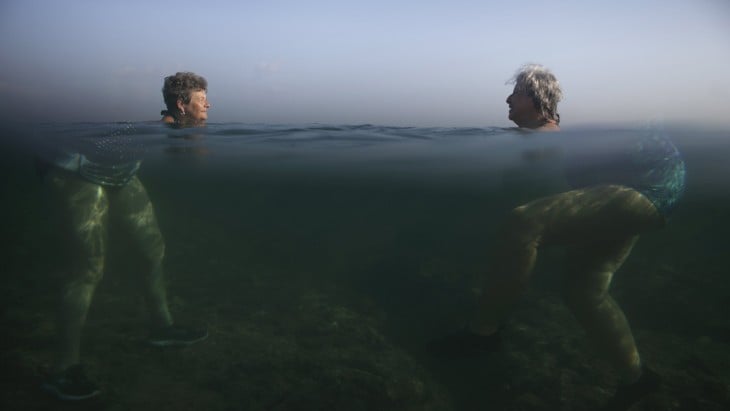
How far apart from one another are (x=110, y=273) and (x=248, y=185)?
20.5 feet

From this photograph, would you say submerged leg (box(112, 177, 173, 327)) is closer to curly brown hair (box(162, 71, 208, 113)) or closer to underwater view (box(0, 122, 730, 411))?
underwater view (box(0, 122, 730, 411))

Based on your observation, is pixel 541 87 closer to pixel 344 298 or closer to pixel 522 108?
pixel 522 108

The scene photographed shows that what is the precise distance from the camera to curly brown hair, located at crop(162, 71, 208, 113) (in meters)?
6.39

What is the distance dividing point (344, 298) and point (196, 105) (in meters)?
6.02

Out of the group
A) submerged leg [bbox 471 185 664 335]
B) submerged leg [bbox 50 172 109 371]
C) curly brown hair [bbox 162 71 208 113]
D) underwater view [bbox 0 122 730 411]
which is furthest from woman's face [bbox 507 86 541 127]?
submerged leg [bbox 50 172 109 371]

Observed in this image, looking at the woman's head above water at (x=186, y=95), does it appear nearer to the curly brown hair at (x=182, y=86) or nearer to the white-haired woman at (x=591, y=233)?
the curly brown hair at (x=182, y=86)

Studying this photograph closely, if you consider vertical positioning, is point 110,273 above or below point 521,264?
below

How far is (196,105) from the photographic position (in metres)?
6.64

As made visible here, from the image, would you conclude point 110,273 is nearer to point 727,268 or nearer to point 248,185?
point 248,185

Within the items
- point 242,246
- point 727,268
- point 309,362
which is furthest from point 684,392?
point 242,246

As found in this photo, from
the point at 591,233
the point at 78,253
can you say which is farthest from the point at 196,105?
the point at 591,233

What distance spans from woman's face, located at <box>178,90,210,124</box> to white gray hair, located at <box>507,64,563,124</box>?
5.38 metres

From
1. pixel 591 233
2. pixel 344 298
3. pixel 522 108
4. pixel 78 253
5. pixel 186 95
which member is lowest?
pixel 344 298

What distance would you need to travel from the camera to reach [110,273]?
11438mm
